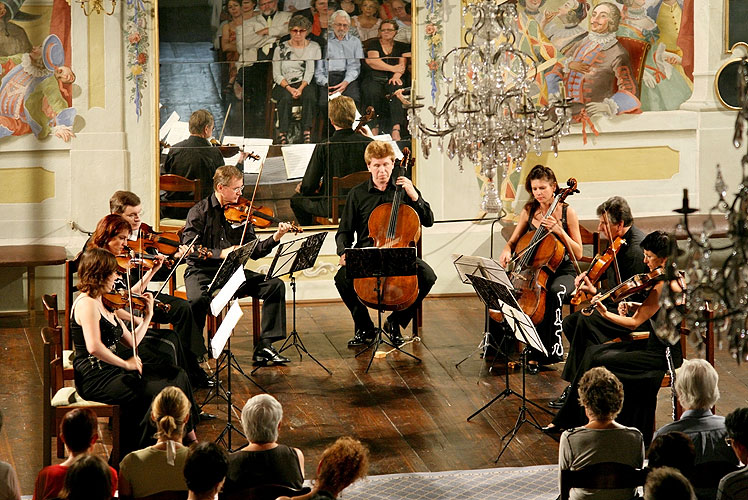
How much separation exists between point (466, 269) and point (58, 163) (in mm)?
3786

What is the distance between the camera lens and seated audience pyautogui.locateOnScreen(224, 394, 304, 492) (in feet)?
12.6

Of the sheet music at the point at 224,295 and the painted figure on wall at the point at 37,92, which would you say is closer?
the sheet music at the point at 224,295

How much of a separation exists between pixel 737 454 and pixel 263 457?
1704mm

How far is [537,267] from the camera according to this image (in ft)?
20.8

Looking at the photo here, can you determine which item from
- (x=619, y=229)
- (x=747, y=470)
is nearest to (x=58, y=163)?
(x=619, y=229)

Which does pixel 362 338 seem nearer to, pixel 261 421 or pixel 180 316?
pixel 180 316

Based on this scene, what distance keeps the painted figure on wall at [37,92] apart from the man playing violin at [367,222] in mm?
2428

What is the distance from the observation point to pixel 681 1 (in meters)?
8.44

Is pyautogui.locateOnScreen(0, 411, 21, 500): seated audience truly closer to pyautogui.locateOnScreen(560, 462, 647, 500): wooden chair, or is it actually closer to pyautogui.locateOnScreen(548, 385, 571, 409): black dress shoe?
pyautogui.locateOnScreen(560, 462, 647, 500): wooden chair

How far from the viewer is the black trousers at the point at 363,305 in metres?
7.01

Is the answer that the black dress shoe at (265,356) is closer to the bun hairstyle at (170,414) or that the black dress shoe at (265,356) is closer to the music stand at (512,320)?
the music stand at (512,320)

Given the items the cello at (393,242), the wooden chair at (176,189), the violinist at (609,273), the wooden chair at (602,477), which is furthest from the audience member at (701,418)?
the wooden chair at (176,189)

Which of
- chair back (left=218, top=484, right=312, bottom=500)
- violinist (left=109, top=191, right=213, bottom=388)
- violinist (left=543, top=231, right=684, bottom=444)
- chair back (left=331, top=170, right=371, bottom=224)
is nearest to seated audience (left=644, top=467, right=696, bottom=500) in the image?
chair back (left=218, top=484, right=312, bottom=500)

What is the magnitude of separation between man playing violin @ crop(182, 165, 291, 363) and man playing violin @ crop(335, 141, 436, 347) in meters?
0.55
